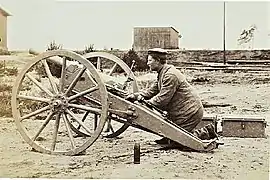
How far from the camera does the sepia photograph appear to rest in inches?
75.8

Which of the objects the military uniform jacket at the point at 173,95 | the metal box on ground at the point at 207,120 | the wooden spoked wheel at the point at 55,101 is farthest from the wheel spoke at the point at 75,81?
the metal box on ground at the point at 207,120

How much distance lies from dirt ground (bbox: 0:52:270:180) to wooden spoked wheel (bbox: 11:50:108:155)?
0.05 metres

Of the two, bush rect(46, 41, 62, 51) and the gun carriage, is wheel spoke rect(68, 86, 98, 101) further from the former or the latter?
bush rect(46, 41, 62, 51)

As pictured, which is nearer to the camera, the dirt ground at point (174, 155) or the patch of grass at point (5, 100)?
the dirt ground at point (174, 155)

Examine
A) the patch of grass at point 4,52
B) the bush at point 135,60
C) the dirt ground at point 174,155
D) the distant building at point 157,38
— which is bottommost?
the dirt ground at point 174,155

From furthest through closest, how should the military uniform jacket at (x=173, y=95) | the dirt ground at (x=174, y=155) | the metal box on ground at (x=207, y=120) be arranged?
the metal box on ground at (x=207, y=120) → the military uniform jacket at (x=173, y=95) → the dirt ground at (x=174, y=155)

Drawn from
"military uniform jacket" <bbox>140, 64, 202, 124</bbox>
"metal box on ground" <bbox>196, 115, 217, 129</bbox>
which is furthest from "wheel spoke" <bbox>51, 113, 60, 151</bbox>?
"metal box on ground" <bbox>196, 115, 217, 129</bbox>

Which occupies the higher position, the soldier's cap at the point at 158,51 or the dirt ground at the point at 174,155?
the soldier's cap at the point at 158,51

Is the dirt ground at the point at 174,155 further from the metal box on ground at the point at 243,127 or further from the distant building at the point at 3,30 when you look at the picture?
the distant building at the point at 3,30

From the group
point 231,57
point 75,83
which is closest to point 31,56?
point 75,83

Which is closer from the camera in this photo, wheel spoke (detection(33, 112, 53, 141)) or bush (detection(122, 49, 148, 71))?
wheel spoke (detection(33, 112, 53, 141))

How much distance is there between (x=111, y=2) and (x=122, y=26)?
95mm

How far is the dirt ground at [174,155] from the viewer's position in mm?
1884

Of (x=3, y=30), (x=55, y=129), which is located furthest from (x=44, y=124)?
(x=3, y=30)
